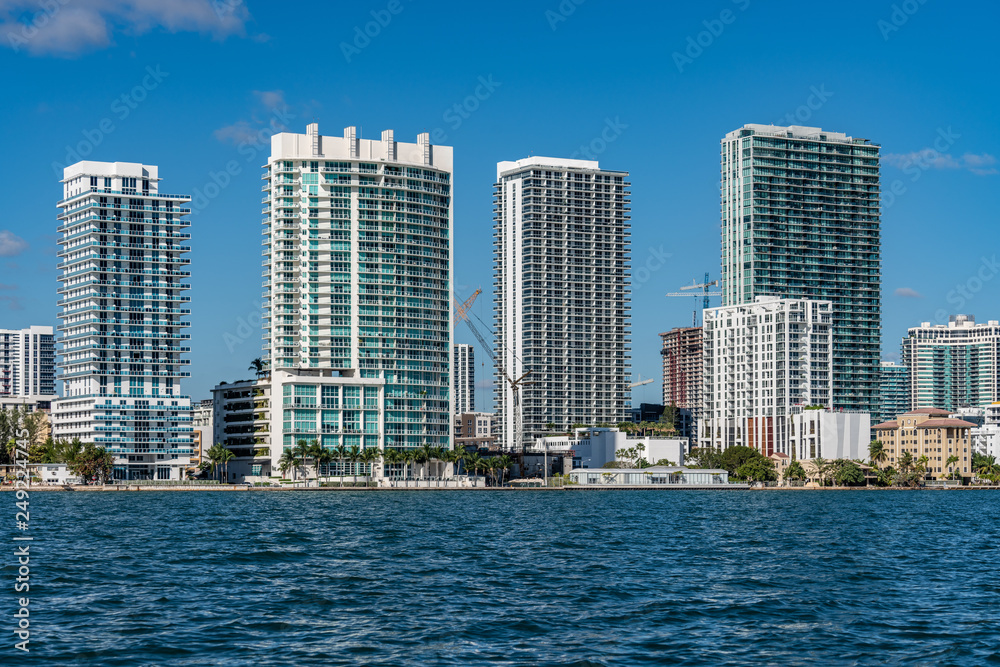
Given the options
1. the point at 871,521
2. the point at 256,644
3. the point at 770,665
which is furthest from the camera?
the point at 871,521

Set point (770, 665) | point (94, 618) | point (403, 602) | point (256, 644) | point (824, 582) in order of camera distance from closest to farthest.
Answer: point (770, 665) < point (256, 644) < point (94, 618) < point (403, 602) < point (824, 582)

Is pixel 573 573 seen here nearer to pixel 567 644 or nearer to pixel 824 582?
pixel 824 582

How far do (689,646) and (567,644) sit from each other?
506 cm

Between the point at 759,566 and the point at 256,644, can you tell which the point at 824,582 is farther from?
the point at 256,644

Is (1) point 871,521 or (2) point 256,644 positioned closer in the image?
(2) point 256,644

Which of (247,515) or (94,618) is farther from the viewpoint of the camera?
(247,515)

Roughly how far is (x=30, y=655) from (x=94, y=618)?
30.6ft

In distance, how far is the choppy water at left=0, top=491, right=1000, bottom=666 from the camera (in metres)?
53.4

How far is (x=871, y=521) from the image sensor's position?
152m

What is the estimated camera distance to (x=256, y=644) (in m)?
54.4

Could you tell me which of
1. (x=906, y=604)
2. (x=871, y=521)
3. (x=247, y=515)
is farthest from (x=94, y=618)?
(x=871, y=521)

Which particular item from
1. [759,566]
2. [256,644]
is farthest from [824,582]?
[256,644]

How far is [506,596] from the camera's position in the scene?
69.8 m

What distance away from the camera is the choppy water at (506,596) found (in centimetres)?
5341
